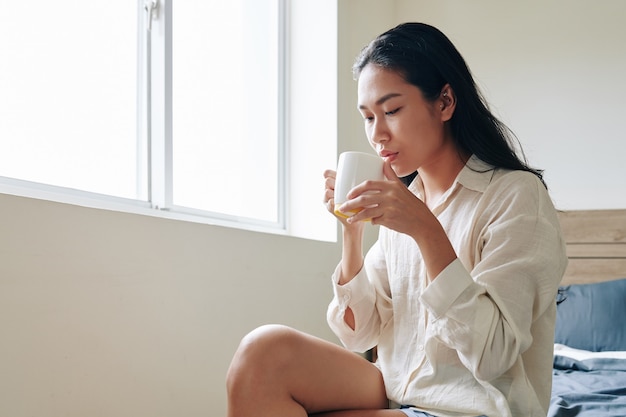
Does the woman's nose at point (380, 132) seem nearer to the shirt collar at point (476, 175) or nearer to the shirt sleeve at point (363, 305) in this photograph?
the shirt collar at point (476, 175)

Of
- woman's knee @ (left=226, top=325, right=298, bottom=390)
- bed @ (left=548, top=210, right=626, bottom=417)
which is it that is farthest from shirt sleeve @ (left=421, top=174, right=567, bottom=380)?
bed @ (left=548, top=210, right=626, bottom=417)

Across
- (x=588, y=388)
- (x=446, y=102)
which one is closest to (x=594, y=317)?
(x=588, y=388)

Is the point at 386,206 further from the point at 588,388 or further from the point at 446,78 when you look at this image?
the point at 588,388

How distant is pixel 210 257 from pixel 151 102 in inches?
19.8

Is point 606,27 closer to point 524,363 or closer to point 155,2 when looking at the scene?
point 155,2

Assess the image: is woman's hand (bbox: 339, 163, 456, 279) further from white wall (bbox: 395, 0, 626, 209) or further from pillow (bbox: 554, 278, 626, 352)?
white wall (bbox: 395, 0, 626, 209)

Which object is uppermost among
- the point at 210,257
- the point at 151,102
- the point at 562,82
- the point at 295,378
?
the point at 562,82

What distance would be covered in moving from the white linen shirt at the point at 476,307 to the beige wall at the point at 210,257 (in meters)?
0.50

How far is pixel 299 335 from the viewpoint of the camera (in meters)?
1.07

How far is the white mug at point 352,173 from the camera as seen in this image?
38.6 inches

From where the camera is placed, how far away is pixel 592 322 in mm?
2391

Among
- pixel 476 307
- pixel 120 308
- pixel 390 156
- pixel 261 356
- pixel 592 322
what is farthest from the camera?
pixel 592 322

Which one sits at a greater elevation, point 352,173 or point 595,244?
point 352,173

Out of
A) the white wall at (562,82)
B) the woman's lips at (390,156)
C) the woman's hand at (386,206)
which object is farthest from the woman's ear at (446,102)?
the white wall at (562,82)
